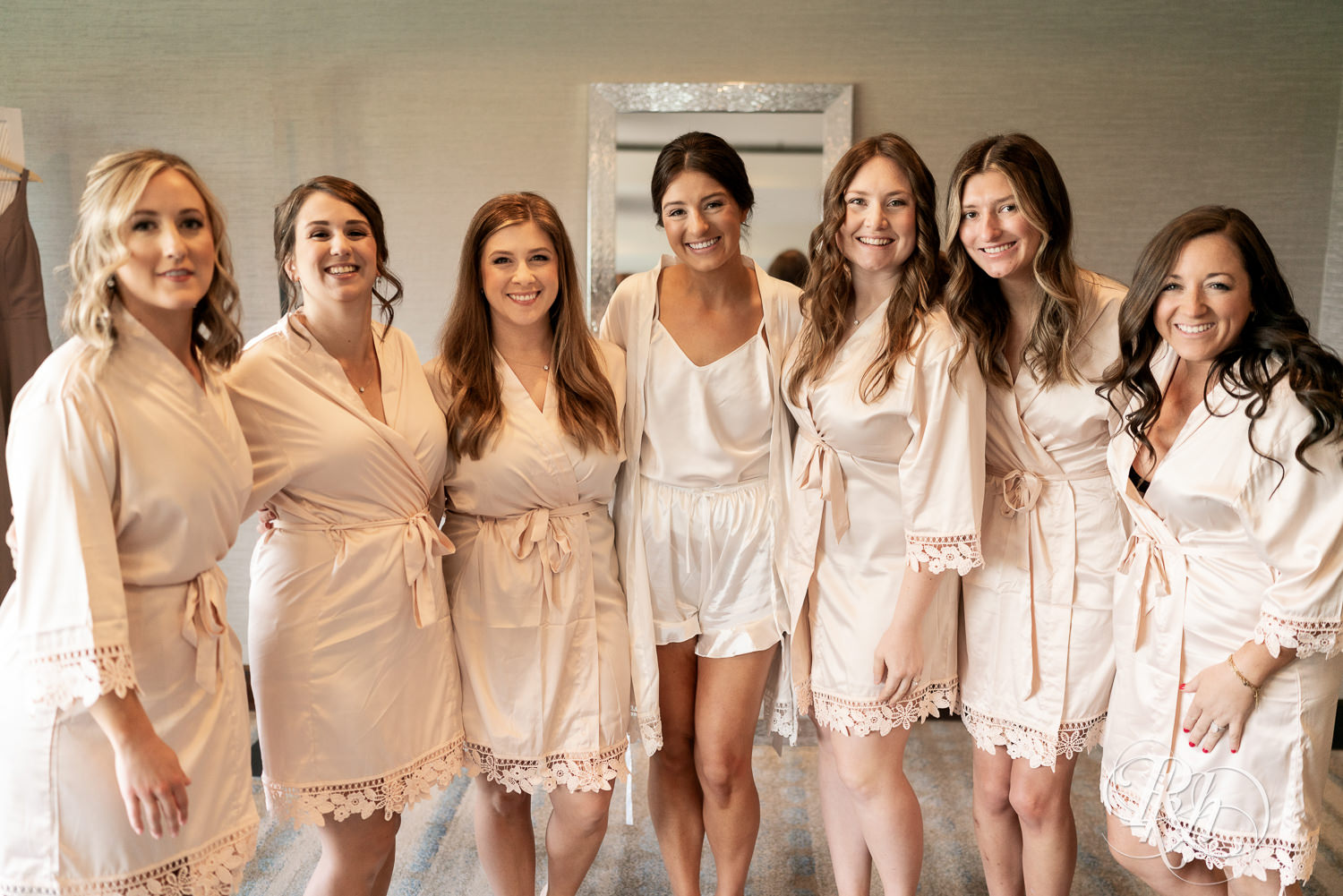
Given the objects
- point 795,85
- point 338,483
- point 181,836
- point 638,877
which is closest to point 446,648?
point 338,483

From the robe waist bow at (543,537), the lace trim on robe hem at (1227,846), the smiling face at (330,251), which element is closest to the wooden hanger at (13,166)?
the smiling face at (330,251)

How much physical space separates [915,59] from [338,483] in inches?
104

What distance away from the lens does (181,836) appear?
153 cm

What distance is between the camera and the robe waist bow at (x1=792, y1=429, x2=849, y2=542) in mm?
2125

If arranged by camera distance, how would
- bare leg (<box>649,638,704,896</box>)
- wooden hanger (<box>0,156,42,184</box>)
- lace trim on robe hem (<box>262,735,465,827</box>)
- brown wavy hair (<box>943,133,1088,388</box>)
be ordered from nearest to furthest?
1. lace trim on robe hem (<box>262,735,465,827</box>)
2. brown wavy hair (<box>943,133,1088,388</box>)
3. bare leg (<box>649,638,704,896</box>)
4. wooden hanger (<box>0,156,42,184</box>)

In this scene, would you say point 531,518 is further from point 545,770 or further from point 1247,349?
point 1247,349

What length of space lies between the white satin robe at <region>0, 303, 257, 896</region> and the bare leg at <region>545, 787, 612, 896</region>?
0.74 metres

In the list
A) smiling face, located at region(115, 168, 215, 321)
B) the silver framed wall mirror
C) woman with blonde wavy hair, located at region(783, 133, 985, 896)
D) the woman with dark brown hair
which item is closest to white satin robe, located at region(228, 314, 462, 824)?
the woman with dark brown hair

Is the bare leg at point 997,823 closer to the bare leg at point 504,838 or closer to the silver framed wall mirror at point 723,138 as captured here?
the bare leg at point 504,838

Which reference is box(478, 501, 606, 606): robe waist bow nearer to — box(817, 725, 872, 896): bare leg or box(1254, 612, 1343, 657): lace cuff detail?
box(817, 725, 872, 896): bare leg

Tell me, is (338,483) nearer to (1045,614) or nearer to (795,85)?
(1045,614)

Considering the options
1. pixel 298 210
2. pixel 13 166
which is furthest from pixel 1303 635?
pixel 13 166

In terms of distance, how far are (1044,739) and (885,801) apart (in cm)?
37

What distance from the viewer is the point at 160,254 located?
58.2 inches
